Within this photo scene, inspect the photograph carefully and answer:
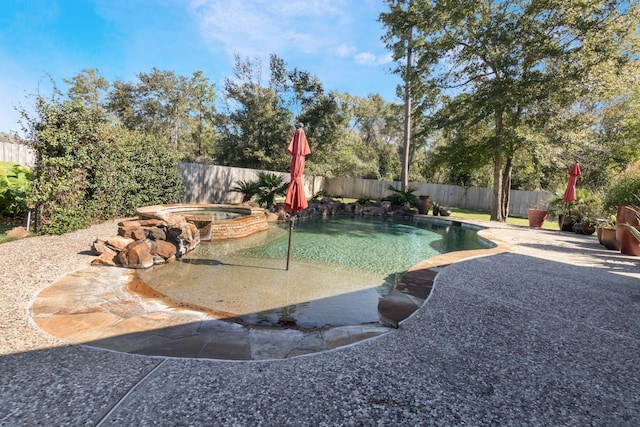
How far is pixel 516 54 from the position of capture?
11867 millimetres

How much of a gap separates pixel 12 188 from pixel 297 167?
639 cm

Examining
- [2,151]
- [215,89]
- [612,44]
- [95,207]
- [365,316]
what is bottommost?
[365,316]

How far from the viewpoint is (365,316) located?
366 cm

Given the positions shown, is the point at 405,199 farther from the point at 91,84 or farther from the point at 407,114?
the point at 91,84

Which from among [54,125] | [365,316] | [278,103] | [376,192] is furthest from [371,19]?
[365,316]

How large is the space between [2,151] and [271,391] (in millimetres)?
10796

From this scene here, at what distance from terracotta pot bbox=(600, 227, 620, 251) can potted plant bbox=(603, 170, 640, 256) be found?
0.93 feet

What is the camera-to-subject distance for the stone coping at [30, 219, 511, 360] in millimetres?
2471

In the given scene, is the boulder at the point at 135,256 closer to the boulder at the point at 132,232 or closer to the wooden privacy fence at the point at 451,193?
the boulder at the point at 132,232

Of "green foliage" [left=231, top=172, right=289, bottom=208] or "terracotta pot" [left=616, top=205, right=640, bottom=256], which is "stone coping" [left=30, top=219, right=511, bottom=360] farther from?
"green foliage" [left=231, top=172, right=289, bottom=208]

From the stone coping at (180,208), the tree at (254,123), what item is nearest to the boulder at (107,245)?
A: the stone coping at (180,208)

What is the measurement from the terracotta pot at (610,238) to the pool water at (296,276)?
2.55 metres

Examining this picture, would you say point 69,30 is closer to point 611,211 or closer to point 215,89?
point 215,89

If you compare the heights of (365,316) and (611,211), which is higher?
(611,211)
